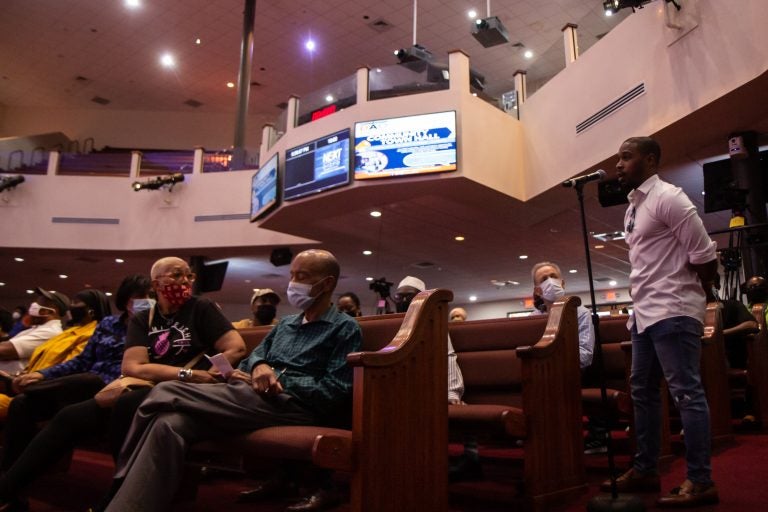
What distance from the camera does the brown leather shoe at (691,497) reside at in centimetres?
230

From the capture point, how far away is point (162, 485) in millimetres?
1982

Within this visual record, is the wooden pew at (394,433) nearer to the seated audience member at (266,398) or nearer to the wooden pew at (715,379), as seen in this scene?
the seated audience member at (266,398)

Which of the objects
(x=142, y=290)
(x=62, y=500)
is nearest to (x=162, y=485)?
(x=62, y=500)

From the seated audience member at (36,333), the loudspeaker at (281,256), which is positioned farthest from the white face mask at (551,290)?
the loudspeaker at (281,256)

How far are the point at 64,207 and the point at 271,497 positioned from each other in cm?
1213

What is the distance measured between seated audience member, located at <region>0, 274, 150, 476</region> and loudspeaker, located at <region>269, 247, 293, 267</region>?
8.61m

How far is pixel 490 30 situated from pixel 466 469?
8.00 metres

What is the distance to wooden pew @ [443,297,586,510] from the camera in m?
2.48

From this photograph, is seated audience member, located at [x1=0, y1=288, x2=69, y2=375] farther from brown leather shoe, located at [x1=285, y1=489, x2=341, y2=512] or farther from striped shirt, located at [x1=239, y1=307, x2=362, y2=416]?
brown leather shoe, located at [x1=285, y1=489, x2=341, y2=512]

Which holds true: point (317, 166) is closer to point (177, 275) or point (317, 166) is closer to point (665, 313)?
point (177, 275)

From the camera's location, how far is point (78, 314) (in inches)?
143

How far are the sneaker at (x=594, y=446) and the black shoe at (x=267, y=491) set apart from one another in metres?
2.06

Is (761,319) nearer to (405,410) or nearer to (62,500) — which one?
(405,410)

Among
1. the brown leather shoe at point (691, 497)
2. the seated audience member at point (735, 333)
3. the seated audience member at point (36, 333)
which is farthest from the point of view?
the seated audience member at point (735, 333)
